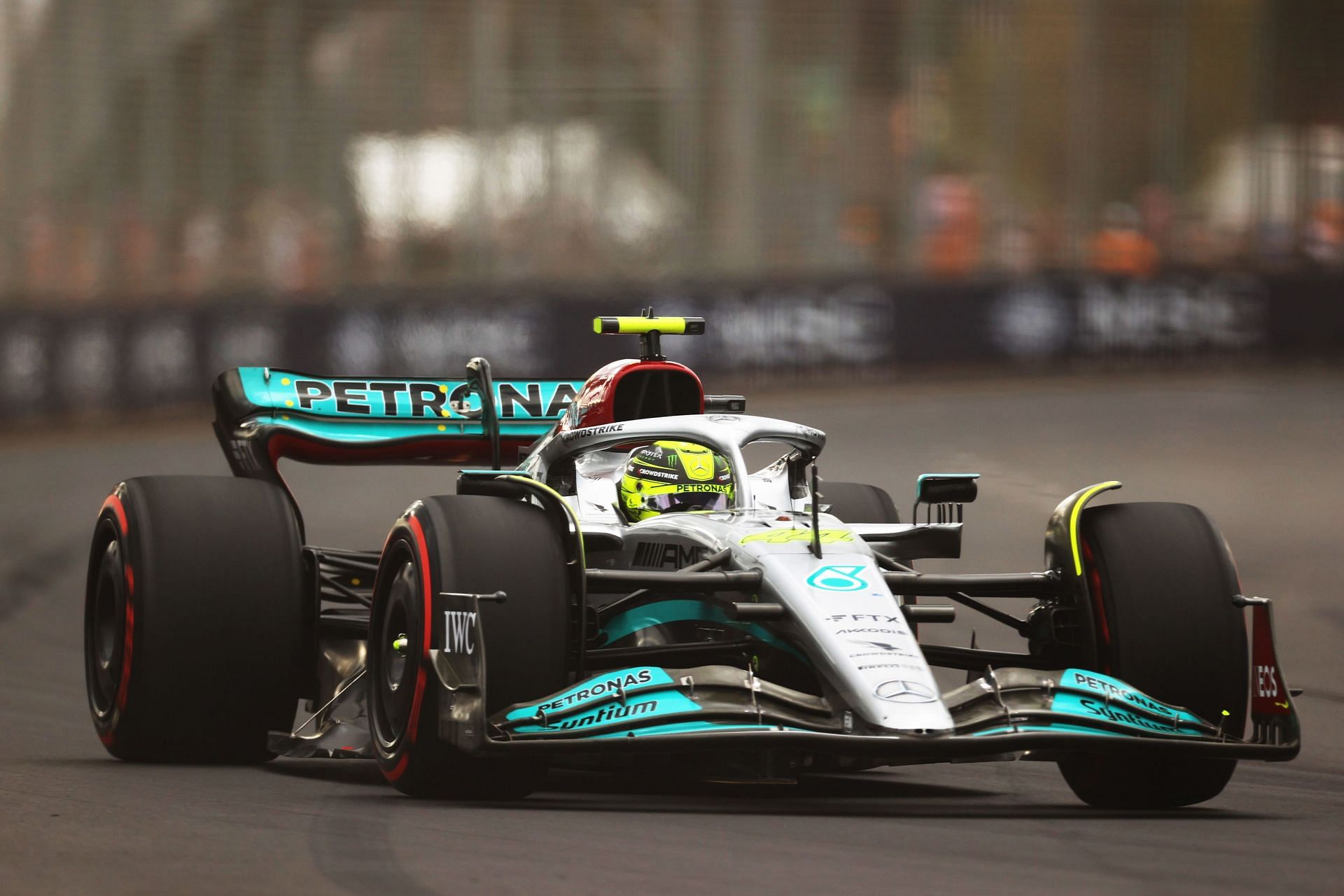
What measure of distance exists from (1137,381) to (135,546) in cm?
2091

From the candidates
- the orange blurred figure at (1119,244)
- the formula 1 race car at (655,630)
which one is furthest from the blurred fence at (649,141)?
the formula 1 race car at (655,630)

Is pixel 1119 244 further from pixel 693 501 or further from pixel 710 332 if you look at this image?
pixel 693 501

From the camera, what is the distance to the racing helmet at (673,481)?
28.5ft

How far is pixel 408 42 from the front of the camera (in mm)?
30484

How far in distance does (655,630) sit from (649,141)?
2365 centimetres

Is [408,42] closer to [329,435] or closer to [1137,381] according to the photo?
[1137,381]

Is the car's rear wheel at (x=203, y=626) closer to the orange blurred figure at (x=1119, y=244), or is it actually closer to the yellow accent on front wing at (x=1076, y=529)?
the yellow accent on front wing at (x=1076, y=529)

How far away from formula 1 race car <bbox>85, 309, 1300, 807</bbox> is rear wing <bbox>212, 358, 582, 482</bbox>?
69cm

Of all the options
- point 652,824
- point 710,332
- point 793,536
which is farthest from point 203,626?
point 710,332

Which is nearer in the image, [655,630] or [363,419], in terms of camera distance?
[655,630]

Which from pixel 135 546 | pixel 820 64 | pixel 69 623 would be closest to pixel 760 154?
pixel 820 64

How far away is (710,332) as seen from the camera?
2791 cm

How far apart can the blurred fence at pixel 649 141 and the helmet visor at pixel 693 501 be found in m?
20.0

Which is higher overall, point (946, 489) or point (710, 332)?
point (946, 489)
